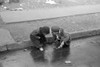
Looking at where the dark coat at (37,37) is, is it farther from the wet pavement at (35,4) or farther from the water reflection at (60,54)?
the wet pavement at (35,4)

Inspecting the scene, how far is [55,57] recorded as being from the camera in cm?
541

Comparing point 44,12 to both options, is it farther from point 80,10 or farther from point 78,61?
point 78,61

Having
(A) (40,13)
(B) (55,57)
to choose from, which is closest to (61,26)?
(A) (40,13)

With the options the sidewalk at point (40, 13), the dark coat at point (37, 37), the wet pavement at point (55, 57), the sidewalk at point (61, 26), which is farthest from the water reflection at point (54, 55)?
the sidewalk at point (40, 13)

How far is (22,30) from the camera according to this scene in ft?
23.8

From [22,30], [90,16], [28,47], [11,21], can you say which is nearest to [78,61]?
[28,47]

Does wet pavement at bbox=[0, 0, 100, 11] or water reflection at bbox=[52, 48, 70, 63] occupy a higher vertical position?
wet pavement at bbox=[0, 0, 100, 11]

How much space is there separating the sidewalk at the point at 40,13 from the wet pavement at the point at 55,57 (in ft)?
11.1

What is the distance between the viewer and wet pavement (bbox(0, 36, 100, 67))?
5031 mm

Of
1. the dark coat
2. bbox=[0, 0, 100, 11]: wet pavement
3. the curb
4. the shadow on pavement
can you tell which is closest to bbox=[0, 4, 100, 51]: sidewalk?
the curb

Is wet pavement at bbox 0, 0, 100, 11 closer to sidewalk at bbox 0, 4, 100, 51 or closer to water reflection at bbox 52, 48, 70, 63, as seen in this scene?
sidewalk at bbox 0, 4, 100, 51

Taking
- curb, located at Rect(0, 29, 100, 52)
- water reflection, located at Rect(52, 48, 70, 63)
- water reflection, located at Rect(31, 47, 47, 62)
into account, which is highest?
curb, located at Rect(0, 29, 100, 52)

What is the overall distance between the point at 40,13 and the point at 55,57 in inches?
197

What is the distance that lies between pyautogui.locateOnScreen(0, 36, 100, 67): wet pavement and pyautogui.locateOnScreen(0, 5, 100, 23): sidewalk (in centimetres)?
337
